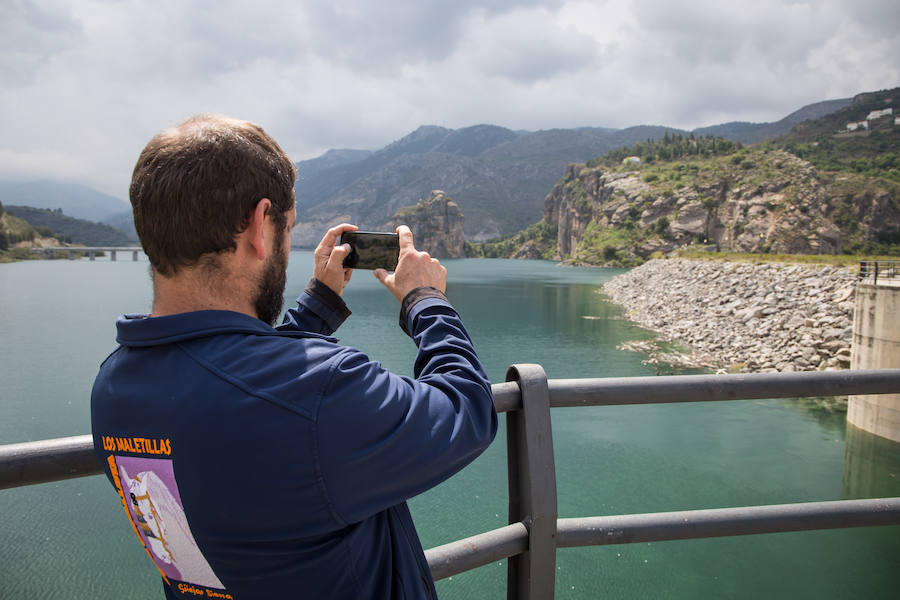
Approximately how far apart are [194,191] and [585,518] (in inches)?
58.4

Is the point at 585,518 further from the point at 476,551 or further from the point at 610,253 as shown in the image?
the point at 610,253

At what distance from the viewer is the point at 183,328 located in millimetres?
973

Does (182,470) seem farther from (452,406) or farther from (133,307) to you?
(133,307)

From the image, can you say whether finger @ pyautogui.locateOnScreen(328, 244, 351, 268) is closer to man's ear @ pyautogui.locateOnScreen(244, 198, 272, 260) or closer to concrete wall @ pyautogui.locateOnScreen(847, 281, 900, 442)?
man's ear @ pyautogui.locateOnScreen(244, 198, 272, 260)

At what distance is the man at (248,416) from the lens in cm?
91

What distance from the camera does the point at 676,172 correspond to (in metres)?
113

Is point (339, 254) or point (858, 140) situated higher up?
point (858, 140)

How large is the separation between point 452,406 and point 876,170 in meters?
124

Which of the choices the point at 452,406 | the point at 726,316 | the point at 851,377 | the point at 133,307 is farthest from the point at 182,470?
the point at 133,307

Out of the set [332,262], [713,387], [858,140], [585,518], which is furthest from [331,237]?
[858,140]

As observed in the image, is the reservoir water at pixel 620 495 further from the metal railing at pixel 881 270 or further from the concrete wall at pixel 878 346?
the metal railing at pixel 881 270

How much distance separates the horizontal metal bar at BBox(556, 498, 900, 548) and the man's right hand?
101 cm

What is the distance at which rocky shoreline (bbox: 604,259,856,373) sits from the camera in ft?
61.8

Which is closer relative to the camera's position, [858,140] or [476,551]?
[476,551]
